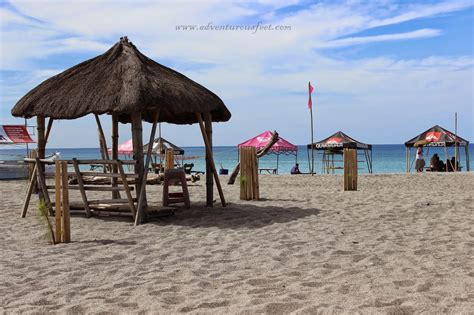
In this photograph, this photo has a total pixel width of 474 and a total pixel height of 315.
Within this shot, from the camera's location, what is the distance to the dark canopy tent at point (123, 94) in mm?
8336

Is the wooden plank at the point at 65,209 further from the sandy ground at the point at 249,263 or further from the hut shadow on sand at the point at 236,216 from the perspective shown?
the hut shadow on sand at the point at 236,216

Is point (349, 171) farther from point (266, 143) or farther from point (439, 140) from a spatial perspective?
point (439, 140)

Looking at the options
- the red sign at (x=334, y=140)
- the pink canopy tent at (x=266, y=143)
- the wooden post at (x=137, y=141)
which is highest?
the red sign at (x=334, y=140)

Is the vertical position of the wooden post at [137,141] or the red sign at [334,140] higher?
the red sign at [334,140]

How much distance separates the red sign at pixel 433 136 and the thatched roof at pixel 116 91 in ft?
64.2

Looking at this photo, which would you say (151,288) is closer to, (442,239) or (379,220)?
(442,239)

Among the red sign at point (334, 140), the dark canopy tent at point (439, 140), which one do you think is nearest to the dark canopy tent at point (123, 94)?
the red sign at point (334, 140)

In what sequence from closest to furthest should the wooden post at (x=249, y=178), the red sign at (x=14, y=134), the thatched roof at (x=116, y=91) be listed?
the thatched roof at (x=116, y=91)
the wooden post at (x=249, y=178)
the red sign at (x=14, y=134)

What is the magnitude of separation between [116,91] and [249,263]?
388cm

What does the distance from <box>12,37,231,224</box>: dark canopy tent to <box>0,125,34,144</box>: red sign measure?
49.0ft

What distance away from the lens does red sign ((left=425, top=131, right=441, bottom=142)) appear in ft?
88.8

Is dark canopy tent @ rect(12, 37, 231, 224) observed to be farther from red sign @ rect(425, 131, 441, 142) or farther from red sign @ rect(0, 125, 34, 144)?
red sign @ rect(425, 131, 441, 142)

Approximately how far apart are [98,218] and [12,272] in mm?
3753

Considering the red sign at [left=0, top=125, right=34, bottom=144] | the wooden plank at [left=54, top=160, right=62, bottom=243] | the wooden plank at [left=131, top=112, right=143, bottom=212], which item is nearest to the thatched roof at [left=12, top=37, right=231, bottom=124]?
the wooden plank at [left=131, top=112, right=143, bottom=212]
